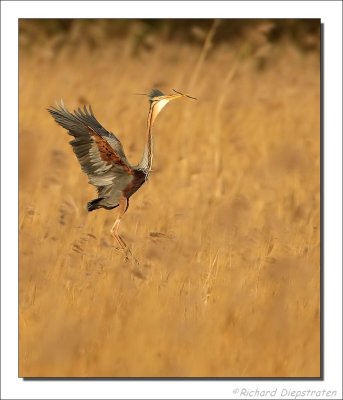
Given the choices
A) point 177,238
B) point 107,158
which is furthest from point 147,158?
point 177,238

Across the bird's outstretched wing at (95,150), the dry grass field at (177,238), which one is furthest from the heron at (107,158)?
the dry grass field at (177,238)

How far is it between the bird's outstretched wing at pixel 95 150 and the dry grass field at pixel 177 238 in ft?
0.97

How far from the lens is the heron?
4641mm

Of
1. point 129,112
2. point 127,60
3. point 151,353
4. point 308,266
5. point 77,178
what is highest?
point 127,60

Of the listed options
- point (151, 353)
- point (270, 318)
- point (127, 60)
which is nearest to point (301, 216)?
point (270, 318)

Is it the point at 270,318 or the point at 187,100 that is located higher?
the point at 187,100

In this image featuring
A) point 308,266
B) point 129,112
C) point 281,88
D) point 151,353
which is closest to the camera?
point 151,353

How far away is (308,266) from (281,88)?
195cm

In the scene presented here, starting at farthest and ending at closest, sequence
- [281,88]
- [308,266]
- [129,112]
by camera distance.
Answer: [281,88]
[129,112]
[308,266]

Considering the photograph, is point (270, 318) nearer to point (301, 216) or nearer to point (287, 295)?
point (287, 295)

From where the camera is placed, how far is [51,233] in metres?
4.91

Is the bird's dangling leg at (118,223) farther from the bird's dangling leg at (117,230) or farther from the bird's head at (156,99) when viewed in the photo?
the bird's head at (156,99)

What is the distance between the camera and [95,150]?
4.65m

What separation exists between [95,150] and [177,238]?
2.11 feet
